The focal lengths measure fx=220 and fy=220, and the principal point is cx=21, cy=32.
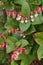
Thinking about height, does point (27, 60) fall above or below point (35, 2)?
below

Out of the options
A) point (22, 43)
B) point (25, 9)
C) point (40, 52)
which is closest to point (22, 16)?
point (25, 9)

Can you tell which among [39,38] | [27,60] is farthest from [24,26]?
[27,60]

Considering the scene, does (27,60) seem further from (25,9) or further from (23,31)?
(25,9)

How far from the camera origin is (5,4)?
192 centimetres

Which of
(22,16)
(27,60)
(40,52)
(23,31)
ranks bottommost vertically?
(27,60)

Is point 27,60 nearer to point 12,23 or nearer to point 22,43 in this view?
point 22,43

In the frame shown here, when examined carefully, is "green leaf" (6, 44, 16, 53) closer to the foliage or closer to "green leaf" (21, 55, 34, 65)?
the foliage

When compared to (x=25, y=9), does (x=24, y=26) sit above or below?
below

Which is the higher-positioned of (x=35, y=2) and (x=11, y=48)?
(x=35, y=2)

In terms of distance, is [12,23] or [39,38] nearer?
[39,38]

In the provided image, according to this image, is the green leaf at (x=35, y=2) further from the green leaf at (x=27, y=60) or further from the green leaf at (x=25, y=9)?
the green leaf at (x=27, y=60)

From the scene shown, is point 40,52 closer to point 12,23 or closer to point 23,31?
point 23,31

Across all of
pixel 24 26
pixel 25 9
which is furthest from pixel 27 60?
pixel 25 9

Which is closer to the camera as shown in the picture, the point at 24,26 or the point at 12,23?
the point at 24,26
